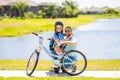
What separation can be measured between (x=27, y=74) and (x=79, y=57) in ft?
4.42

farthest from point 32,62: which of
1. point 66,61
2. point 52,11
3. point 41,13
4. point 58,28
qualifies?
point 52,11

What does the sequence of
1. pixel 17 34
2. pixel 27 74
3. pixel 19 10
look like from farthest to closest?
pixel 19 10 < pixel 17 34 < pixel 27 74

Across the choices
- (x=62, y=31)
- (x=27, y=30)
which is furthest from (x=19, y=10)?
(x=62, y=31)

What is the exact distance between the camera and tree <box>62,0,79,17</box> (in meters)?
75.1

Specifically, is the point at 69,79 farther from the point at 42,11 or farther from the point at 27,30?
the point at 42,11

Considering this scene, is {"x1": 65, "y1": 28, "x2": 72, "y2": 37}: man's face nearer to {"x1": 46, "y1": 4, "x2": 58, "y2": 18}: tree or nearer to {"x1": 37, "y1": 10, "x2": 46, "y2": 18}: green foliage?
{"x1": 37, "y1": 10, "x2": 46, "y2": 18}: green foliage

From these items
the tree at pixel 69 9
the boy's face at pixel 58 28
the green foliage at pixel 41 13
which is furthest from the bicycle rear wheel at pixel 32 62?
the tree at pixel 69 9

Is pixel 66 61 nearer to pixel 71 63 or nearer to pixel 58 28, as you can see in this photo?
pixel 71 63

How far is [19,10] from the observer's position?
209 feet

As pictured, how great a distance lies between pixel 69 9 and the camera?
7869 centimetres

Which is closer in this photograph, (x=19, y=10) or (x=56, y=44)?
(x=56, y=44)

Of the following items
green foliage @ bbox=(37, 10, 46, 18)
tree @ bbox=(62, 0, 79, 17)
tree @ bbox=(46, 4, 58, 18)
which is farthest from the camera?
tree @ bbox=(62, 0, 79, 17)

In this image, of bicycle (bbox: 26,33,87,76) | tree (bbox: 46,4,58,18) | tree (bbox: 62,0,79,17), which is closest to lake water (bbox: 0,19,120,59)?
bicycle (bbox: 26,33,87,76)

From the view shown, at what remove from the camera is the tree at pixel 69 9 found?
246ft
